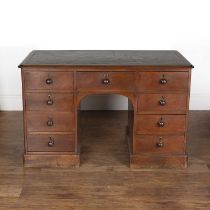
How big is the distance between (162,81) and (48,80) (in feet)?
2.37

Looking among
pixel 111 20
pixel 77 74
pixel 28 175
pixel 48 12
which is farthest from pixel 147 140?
pixel 48 12

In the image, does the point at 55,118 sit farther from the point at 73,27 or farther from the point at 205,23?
the point at 205,23

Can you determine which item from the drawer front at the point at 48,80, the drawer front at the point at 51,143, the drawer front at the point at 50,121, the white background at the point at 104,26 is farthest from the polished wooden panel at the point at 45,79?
the white background at the point at 104,26

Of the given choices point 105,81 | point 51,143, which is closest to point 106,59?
point 105,81

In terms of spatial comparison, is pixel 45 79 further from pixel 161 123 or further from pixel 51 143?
pixel 161 123

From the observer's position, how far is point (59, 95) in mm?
2535

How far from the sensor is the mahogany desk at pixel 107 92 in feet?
8.14

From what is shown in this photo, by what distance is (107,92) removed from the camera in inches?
99.3

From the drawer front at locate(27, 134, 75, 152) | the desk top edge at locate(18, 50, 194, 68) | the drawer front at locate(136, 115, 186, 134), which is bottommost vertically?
the drawer front at locate(27, 134, 75, 152)

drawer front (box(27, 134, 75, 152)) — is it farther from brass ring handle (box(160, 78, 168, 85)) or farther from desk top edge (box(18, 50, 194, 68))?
brass ring handle (box(160, 78, 168, 85))

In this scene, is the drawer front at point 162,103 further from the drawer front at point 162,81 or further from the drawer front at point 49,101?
the drawer front at point 49,101

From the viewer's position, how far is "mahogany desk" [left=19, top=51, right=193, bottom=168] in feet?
8.14

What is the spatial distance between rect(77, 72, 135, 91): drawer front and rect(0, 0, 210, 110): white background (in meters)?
1.21

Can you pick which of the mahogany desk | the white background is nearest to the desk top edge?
the mahogany desk
